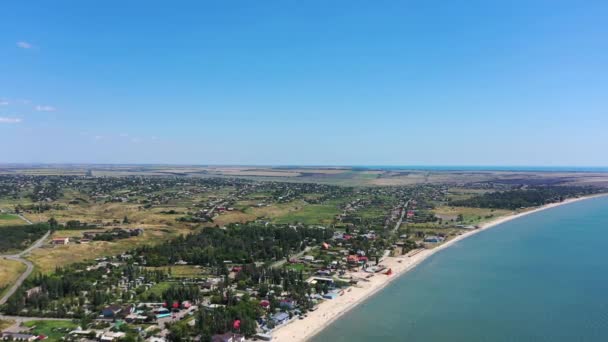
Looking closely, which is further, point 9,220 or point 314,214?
point 314,214

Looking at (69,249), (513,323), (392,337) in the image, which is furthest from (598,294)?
(69,249)

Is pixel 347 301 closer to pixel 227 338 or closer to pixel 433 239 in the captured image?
pixel 227 338

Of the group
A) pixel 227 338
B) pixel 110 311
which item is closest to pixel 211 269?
pixel 110 311

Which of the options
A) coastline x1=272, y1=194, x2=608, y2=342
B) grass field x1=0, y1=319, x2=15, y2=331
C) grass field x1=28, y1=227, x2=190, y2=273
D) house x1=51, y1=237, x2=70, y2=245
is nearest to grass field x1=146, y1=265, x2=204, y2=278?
grass field x1=28, y1=227, x2=190, y2=273

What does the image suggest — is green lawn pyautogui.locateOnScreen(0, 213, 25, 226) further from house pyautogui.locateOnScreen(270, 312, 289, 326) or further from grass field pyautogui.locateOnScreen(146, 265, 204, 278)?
house pyautogui.locateOnScreen(270, 312, 289, 326)

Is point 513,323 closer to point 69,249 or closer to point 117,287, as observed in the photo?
point 117,287

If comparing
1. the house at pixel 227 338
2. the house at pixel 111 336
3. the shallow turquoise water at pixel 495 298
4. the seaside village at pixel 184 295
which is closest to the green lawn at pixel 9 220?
the seaside village at pixel 184 295
